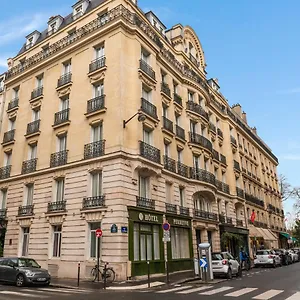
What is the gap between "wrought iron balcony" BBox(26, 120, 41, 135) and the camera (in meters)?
23.2

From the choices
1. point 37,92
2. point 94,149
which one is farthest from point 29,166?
point 94,149

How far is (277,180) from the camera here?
5503 cm

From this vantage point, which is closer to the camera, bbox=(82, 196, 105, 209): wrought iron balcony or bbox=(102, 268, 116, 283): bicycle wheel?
bbox=(102, 268, 116, 283): bicycle wheel

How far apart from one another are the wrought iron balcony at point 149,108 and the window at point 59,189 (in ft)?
23.0

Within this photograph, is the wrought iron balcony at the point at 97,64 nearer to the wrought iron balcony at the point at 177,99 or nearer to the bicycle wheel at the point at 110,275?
the wrought iron balcony at the point at 177,99

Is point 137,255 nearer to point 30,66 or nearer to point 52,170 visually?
→ point 52,170

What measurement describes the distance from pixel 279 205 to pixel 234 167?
23340 millimetres

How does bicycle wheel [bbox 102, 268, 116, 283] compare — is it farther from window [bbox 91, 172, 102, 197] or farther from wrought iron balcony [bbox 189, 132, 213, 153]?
wrought iron balcony [bbox 189, 132, 213, 153]

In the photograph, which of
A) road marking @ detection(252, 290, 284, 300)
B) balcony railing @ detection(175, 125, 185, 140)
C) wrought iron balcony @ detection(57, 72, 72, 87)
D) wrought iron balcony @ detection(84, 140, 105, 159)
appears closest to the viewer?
road marking @ detection(252, 290, 284, 300)

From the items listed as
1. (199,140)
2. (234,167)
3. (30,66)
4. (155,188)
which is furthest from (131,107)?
(234,167)

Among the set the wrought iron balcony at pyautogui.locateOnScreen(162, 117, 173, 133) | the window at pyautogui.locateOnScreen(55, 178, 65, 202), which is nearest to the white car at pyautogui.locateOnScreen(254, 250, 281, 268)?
the wrought iron balcony at pyautogui.locateOnScreen(162, 117, 173, 133)

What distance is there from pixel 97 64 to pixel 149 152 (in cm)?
705

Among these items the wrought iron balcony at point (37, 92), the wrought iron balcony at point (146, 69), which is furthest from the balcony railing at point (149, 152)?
the wrought iron balcony at point (37, 92)

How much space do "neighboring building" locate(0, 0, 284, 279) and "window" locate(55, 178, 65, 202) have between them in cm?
7
